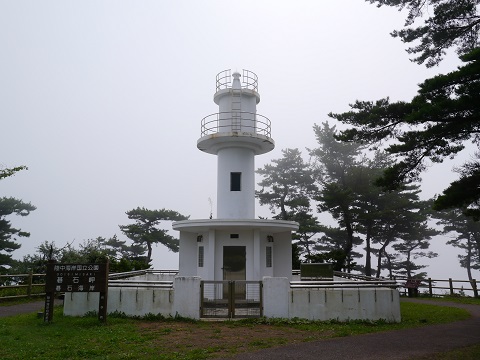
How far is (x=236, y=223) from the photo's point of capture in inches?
586

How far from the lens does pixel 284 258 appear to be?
16.8 m

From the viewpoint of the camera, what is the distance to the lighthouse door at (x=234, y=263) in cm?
1558

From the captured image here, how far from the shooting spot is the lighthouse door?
51.1 ft

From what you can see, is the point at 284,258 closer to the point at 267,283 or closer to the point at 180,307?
the point at 267,283

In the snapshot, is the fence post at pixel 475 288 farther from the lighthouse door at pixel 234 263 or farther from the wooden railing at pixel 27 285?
the wooden railing at pixel 27 285

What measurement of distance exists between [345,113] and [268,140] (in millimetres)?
3899

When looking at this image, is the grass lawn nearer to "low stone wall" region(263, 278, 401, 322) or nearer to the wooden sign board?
"low stone wall" region(263, 278, 401, 322)

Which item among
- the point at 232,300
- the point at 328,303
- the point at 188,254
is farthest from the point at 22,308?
the point at 328,303

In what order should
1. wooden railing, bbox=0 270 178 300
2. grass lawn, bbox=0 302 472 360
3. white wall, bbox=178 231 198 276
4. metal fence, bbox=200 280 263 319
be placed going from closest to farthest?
grass lawn, bbox=0 302 472 360
metal fence, bbox=200 280 263 319
white wall, bbox=178 231 198 276
wooden railing, bbox=0 270 178 300

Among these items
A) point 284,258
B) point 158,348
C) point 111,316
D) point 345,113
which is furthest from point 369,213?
point 158,348

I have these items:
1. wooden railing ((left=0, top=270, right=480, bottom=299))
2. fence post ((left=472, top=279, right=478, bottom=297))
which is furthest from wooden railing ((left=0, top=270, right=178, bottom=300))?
fence post ((left=472, top=279, right=478, bottom=297))

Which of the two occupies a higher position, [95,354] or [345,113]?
[345,113]

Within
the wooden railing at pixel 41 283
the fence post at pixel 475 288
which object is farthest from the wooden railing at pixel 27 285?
the fence post at pixel 475 288

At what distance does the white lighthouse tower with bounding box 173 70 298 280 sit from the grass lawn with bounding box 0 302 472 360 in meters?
3.95
